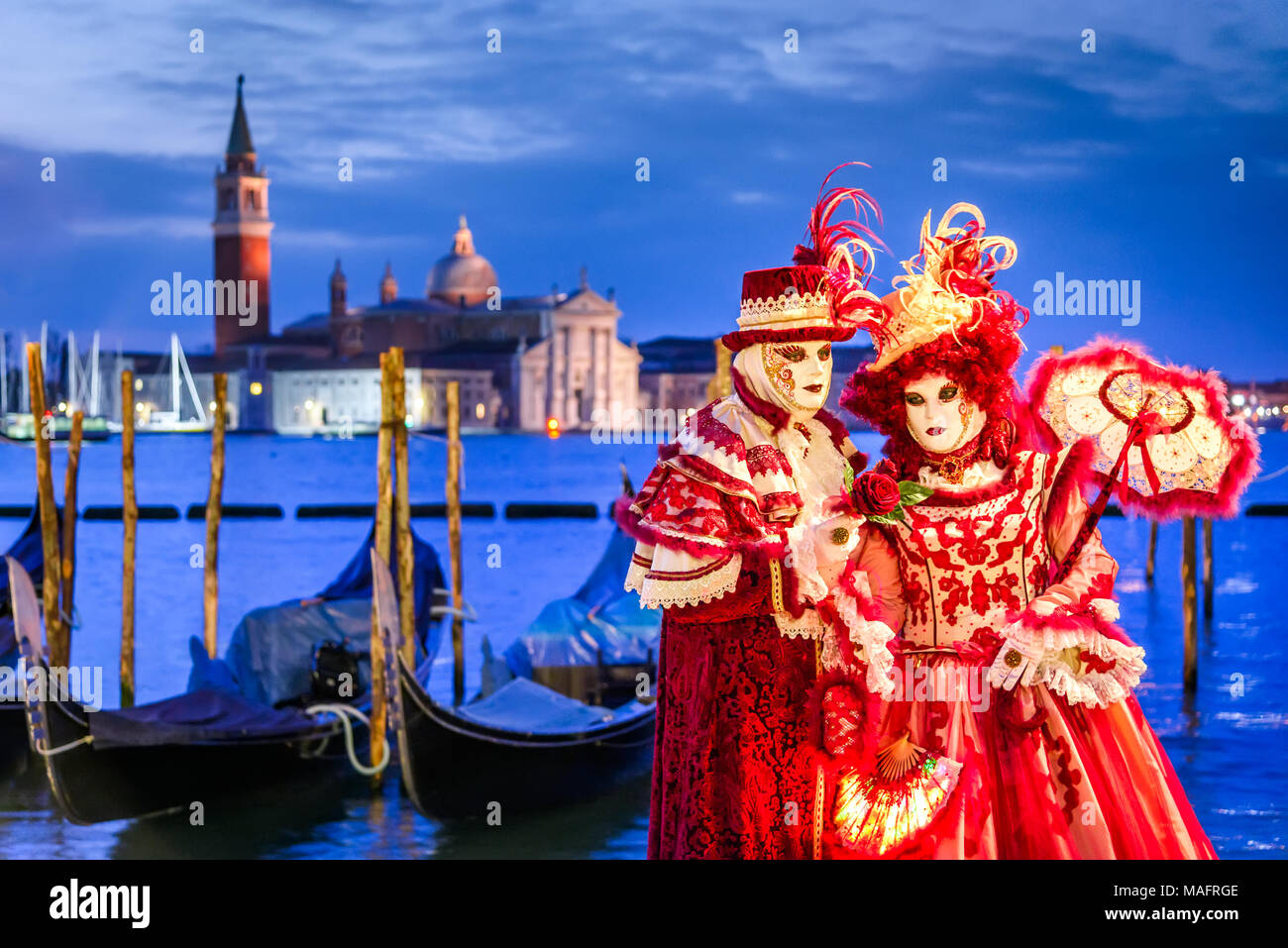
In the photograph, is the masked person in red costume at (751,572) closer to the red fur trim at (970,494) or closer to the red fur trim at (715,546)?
the red fur trim at (715,546)

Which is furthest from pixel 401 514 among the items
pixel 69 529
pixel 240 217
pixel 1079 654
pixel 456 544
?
pixel 240 217

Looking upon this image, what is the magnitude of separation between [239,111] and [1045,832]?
75.3 meters

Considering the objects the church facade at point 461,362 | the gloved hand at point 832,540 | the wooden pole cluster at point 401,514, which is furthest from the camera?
the church facade at point 461,362

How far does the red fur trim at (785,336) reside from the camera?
2.69 meters

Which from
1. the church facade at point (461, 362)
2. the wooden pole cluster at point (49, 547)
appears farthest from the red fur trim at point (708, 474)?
the church facade at point (461, 362)

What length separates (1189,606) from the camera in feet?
26.0

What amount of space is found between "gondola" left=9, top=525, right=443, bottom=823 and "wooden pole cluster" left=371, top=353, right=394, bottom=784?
10 centimetres

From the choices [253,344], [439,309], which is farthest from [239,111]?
[439,309]

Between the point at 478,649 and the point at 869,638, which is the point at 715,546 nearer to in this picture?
the point at 869,638

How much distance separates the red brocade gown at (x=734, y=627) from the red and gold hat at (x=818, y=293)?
15cm

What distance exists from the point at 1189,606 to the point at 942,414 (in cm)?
559

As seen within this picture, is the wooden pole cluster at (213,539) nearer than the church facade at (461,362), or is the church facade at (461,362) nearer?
the wooden pole cluster at (213,539)

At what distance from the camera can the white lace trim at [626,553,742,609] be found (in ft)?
8.55

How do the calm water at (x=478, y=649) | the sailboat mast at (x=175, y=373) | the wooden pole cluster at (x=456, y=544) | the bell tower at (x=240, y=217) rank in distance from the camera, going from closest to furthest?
the calm water at (x=478, y=649) < the wooden pole cluster at (x=456, y=544) < the sailboat mast at (x=175, y=373) < the bell tower at (x=240, y=217)
